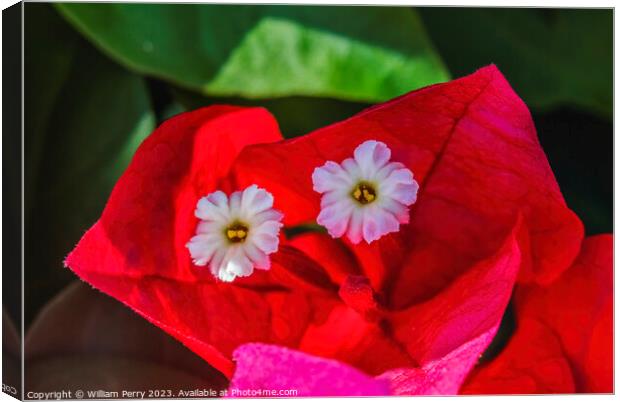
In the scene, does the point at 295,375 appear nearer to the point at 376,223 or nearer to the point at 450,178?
the point at 376,223

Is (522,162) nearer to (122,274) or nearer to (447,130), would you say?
(447,130)

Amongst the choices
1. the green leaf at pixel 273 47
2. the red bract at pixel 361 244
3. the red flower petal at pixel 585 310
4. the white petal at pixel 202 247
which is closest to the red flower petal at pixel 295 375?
the red bract at pixel 361 244

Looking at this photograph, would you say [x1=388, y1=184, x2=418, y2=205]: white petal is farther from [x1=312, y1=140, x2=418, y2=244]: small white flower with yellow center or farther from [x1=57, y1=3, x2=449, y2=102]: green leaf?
[x1=57, y1=3, x2=449, y2=102]: green leaf

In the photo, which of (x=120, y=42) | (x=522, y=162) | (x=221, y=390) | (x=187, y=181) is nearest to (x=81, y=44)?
(x=120, y=42)

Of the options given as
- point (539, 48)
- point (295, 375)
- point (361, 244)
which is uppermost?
point (539, 48)

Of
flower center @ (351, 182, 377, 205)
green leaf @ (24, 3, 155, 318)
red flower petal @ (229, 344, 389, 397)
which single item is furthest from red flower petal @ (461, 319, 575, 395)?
green leaf @ (24, 3, 155, 318)

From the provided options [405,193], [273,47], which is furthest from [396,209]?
[273,47]
